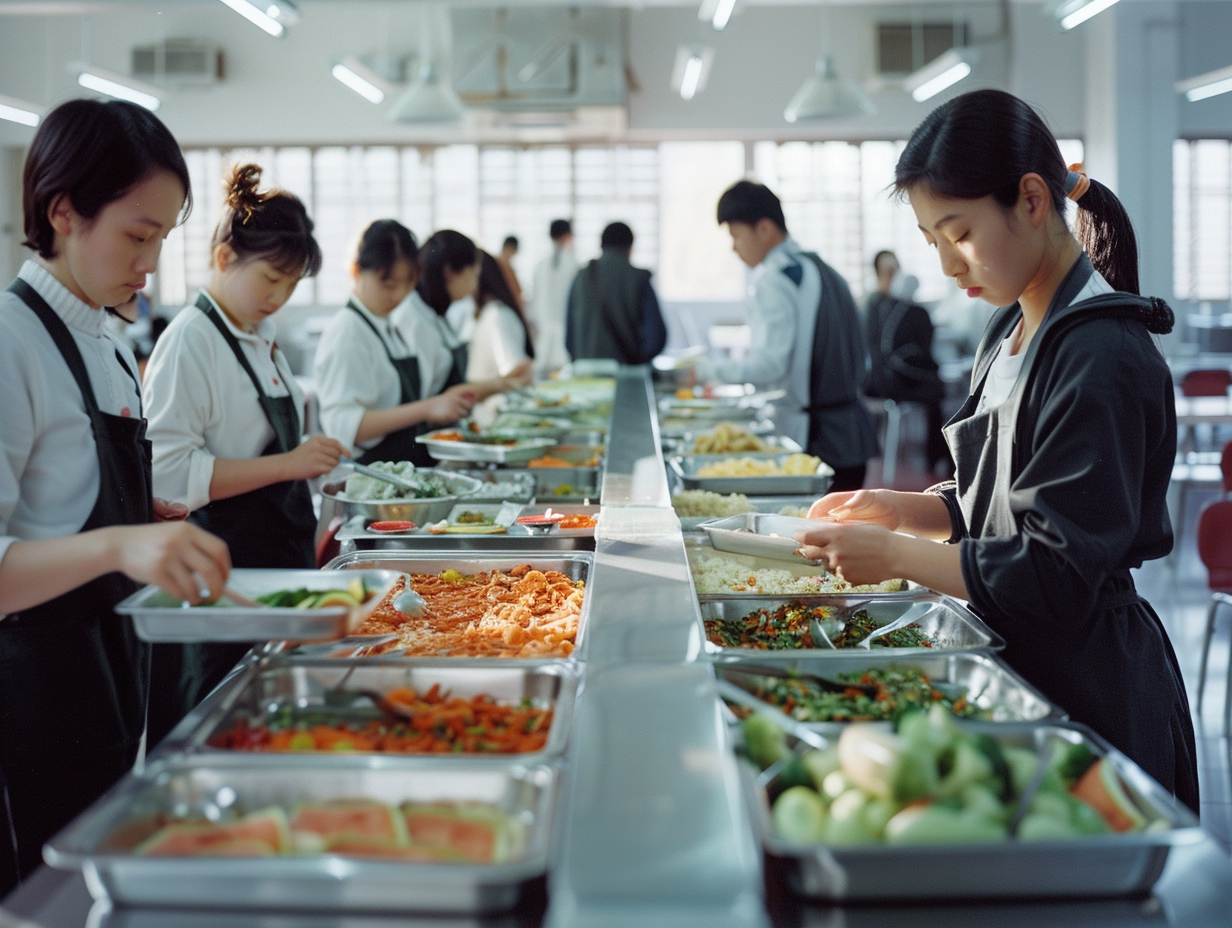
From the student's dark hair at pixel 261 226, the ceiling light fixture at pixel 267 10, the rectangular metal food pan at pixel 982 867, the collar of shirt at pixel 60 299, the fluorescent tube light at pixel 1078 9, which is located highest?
the fluorescent tube light at pixel 1078 9

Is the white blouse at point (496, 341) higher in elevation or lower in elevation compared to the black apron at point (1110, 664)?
higher

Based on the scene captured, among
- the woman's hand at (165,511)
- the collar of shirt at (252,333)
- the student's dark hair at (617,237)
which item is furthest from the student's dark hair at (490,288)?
the woman's hand at (165,511)

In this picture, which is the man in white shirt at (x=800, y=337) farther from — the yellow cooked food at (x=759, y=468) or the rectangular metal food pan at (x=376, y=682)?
the rectangular metal food pan at (x=376, y=682)

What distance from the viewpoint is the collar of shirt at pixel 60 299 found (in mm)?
1582

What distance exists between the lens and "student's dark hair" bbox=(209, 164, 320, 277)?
2355mm

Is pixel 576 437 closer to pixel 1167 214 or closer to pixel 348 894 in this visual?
pixel 348 894

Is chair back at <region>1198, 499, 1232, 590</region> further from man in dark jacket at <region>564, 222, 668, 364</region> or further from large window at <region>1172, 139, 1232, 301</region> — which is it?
large window at <region>1172, 139, 1232, 301</region>

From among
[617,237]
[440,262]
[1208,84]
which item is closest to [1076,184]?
[440,262]

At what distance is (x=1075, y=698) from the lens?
1.55 m

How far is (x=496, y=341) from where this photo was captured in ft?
18.5

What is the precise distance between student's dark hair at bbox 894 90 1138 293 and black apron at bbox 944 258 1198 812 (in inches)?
6.1

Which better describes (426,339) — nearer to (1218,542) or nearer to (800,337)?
(800,337)

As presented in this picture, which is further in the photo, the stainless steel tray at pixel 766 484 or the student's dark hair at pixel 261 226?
the stainless steel tray at pixel 766 484

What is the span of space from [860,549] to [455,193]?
34.3 feet
